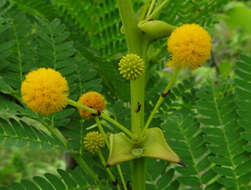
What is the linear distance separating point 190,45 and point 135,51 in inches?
5.8

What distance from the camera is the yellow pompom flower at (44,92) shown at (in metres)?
0.65

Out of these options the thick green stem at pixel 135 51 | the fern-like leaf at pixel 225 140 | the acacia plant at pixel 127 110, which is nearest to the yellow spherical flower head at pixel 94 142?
the acacia plant at pixel 127 110

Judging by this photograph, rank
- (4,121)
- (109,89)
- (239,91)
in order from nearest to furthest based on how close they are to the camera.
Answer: (4,121) → (239,91) → (109,89)

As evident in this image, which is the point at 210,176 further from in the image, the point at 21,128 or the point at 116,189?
the point at 21,128

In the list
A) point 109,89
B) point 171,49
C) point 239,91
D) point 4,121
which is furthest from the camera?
point 109,89

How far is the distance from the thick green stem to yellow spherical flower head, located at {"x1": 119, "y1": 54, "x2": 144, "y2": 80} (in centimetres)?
3

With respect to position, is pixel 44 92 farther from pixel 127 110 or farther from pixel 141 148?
pixel 127 110

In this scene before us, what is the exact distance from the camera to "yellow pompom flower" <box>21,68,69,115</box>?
65cm

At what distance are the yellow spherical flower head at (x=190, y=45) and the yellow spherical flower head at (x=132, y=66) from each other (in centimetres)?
8

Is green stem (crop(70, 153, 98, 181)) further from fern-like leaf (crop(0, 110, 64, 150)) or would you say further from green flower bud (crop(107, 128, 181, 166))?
green flower bud (crop(107, 128, 181, 166))

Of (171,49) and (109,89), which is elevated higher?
(171,49)

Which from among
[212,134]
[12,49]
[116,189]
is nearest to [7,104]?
[12,49]

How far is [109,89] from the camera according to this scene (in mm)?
1292

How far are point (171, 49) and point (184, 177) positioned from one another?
496mm
